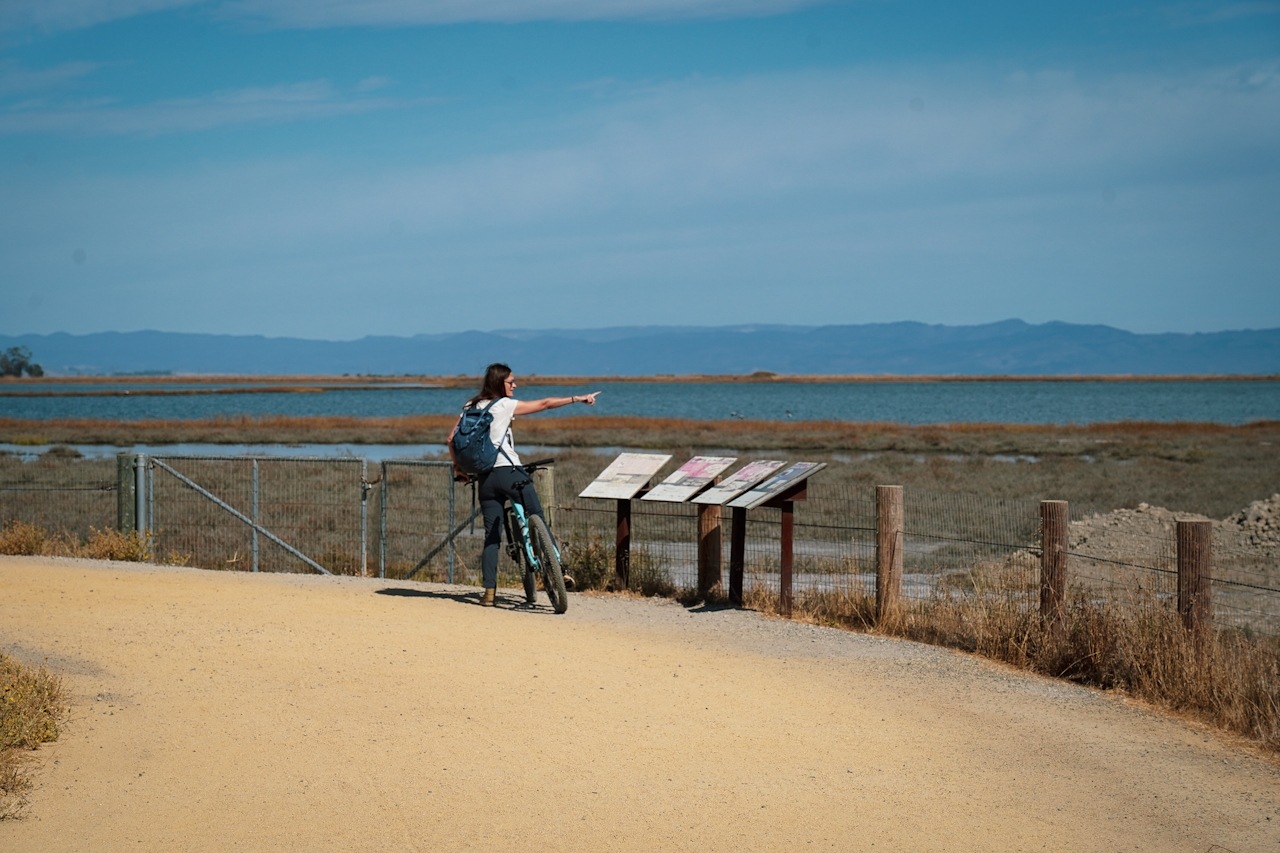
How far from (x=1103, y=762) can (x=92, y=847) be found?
526cm

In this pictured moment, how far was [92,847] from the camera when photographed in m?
5.21

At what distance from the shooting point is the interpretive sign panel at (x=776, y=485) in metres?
10.4

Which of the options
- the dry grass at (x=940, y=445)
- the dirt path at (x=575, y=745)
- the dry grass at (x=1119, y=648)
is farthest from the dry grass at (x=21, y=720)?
the dry grass at (x=940, y=445)

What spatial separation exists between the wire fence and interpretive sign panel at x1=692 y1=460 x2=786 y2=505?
523 millimetres

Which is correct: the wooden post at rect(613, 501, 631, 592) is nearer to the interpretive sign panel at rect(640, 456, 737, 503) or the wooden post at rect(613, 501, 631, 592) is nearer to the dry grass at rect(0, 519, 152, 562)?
the interpretive sign panel at rect(640, 456, 737, 503)

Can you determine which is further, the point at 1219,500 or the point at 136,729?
the point at 1219,500

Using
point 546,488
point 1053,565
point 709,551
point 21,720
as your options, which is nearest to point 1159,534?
point 709,551

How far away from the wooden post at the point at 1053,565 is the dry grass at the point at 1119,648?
0.33 feet

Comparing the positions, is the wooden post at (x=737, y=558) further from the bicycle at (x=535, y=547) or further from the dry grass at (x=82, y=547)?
the dry grass at (x=82, y=547)

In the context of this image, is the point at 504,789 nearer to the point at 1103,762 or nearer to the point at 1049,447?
the point at 1103,762

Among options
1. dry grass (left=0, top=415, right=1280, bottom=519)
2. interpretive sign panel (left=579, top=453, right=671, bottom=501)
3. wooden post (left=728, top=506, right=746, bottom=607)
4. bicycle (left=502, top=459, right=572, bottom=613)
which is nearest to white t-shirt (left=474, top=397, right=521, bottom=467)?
bicycle (left=502, top=459, right=572, bottom=613)

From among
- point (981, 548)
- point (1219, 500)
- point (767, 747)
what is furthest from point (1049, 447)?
point (767, 747)

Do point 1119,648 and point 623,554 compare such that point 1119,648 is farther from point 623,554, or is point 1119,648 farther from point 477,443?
point 477,443

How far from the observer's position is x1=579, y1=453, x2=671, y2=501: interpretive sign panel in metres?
11.6
